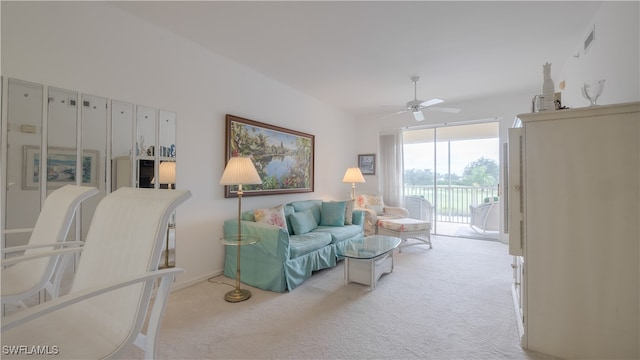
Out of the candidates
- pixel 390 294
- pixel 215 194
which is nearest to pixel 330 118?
pixel 215 194

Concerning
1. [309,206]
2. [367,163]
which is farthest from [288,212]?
[367,163]

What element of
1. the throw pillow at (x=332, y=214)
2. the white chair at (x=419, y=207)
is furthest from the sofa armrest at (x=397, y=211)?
the throw pillow at (x=332, y=214)

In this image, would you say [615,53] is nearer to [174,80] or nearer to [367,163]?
[174,80]

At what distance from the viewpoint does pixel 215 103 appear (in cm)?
318

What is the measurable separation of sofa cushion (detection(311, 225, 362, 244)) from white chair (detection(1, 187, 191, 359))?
2615 mm

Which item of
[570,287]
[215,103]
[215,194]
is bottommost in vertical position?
[570,287]

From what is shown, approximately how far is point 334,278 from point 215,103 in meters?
2.42

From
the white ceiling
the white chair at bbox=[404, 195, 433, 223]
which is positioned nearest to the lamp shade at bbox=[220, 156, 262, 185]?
the white ceiling

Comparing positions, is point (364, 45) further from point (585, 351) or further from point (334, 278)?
point (585, 351)

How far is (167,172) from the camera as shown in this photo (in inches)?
106

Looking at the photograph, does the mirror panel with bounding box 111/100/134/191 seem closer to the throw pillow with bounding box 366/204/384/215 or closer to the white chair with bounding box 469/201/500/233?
the throw pillow with bounding box 366/204/384/215

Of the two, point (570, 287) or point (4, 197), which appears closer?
point (570, 287)

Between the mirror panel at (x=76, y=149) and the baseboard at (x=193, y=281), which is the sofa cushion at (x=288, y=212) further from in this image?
the mirror panel at (x=76, y=149)

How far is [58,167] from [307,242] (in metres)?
2.25
